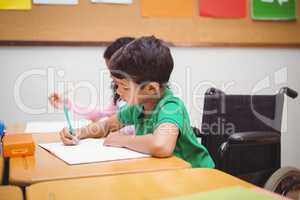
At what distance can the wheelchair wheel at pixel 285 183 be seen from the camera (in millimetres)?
1217

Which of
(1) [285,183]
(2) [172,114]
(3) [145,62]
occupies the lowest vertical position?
(1) [285,183]

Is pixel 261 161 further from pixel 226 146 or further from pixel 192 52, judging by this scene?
pixel 192 52

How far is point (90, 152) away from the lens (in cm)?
119

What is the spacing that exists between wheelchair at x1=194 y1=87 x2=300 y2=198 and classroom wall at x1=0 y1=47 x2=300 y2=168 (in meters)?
0.76

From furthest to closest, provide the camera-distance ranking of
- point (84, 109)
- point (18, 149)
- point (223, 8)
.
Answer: point (223, 8) → point (84, 109) → point (18, 149)

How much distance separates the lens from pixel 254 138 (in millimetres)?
1532

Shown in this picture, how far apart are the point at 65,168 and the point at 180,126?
39 centimetres

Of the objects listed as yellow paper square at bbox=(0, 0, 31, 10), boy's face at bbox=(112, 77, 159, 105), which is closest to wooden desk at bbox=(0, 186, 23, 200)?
boy's face at bbox=(112, 77, 159, 105)

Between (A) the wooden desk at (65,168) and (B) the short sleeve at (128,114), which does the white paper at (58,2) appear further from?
(A) the wooden desk at (65,168)

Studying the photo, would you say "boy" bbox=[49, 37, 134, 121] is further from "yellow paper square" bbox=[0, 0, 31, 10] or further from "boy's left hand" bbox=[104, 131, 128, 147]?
"boy's left hand" bbox=[104, 131, 128, 147]

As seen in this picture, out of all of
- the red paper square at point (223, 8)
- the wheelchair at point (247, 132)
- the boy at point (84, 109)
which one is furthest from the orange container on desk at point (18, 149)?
the red paper square at point (223, 8)

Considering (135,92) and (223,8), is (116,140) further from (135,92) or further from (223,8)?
(223,8)

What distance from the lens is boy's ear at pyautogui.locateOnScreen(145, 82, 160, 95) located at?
1364 millimetres

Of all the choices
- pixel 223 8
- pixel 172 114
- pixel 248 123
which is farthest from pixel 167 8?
pixel 172 114
